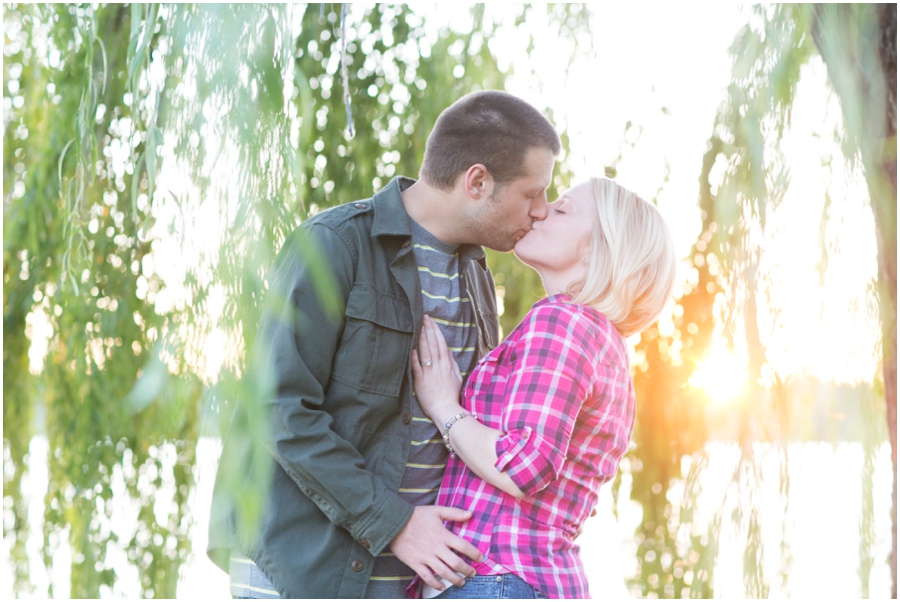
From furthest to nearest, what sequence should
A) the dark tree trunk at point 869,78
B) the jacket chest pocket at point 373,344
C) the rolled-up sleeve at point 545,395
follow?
1. the dark tree trunk at point 869,78
2. the jacket chest pocket at point 373,344
3. the rolled-up sleeve at point 545,395

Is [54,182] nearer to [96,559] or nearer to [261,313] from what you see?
[96,559]

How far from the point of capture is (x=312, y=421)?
119cm

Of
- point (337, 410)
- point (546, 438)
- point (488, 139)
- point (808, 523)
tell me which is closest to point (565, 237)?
point (488, 139)

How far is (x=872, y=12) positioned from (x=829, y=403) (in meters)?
0.73

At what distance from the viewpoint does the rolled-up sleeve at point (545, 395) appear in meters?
1.16

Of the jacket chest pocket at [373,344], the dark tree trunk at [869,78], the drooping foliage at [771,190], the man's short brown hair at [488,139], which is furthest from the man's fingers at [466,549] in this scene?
the dark tree trunk at [869,78]

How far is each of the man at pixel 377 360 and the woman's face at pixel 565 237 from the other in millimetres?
57

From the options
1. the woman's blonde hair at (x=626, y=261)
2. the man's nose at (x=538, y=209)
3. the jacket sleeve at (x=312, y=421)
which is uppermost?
the man's nose at (x=538, y=209)

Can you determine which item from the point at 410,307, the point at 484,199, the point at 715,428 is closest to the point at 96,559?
the point at 410,307

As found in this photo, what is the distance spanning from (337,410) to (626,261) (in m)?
0.51

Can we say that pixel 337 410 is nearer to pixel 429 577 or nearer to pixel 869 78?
pixel 429 577

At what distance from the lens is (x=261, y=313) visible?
0.99m

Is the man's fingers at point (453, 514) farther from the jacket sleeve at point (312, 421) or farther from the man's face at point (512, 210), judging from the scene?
the man's face at point (512, 210)

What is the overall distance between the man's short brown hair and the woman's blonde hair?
154 mm
